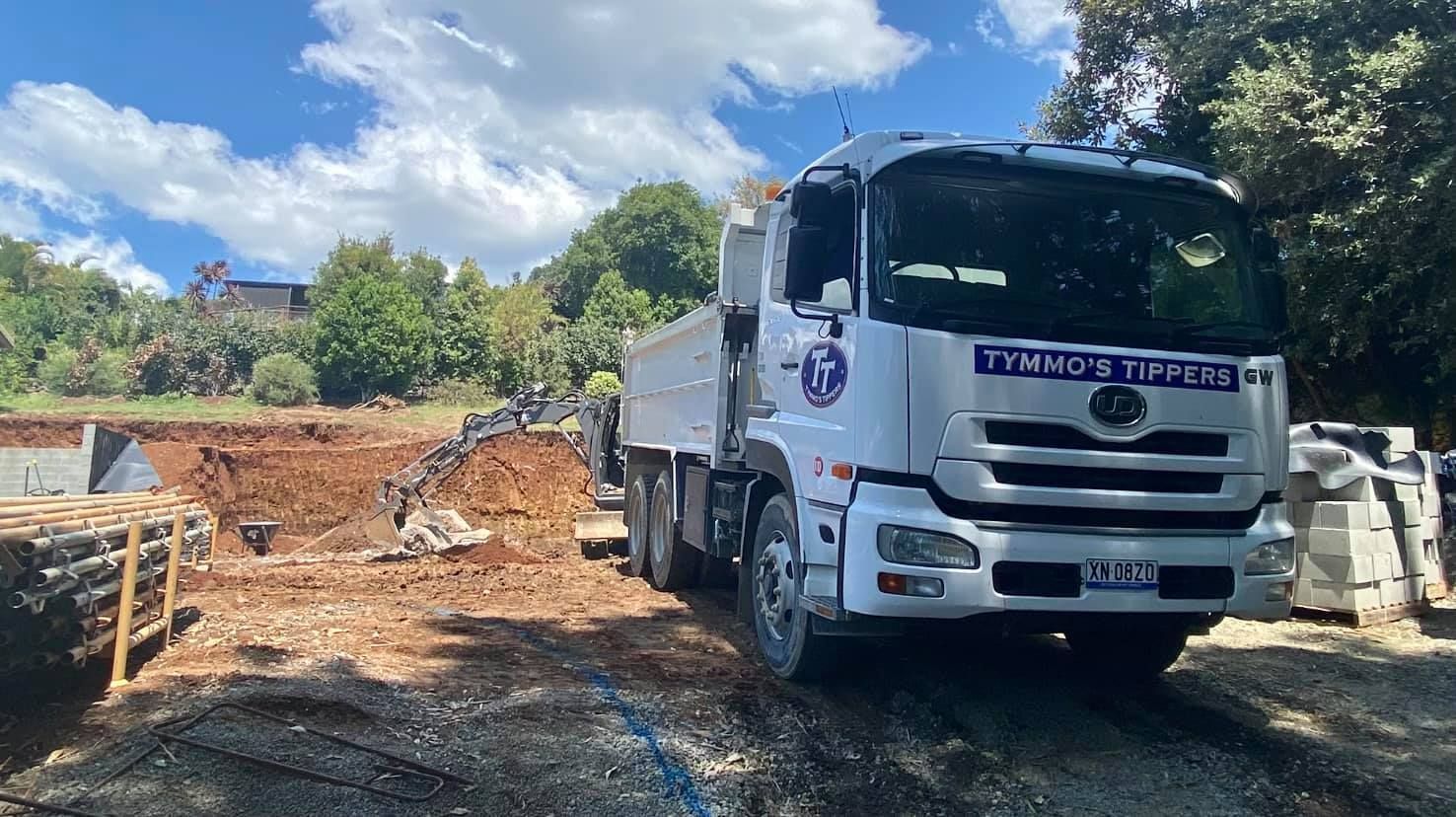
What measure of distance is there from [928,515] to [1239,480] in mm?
1619

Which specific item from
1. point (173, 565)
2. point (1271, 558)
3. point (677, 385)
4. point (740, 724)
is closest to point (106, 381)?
point (677, 385)

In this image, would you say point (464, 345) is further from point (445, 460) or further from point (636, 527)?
point (636, 527)

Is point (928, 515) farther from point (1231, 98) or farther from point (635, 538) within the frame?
point (1231, 98)

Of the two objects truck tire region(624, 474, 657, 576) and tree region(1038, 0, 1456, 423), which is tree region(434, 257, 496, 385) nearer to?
truck tire region(624, 474, 657, 576)

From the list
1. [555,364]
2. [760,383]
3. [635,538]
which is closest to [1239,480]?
[760,383]

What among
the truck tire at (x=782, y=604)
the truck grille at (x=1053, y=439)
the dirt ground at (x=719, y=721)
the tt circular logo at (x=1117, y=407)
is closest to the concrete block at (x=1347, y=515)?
the dirt ground at (x=719, y=721)

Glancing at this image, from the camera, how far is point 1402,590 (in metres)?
8.15

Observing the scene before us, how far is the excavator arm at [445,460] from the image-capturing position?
1370cm

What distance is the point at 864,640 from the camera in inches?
232

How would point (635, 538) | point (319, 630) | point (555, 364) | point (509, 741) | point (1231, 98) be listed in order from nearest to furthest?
point (509, 741) → point (319, 630) → point (635, 538) → point (1231, 98) → point (555, 364)

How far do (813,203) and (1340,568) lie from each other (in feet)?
18.7

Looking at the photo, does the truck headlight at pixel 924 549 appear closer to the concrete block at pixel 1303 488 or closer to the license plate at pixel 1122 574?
the license plate at pixel 1122 574

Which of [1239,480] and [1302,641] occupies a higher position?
[1239,480]

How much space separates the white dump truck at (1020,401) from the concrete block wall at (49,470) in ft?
22.9
